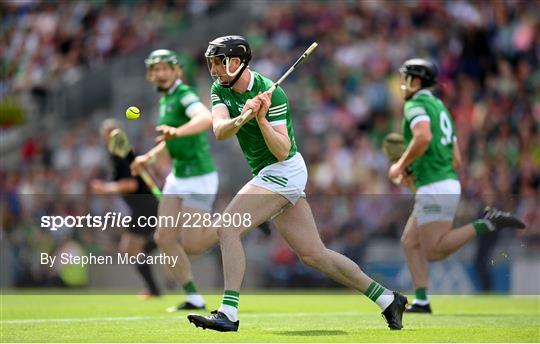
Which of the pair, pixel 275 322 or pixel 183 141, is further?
pixel 183 141

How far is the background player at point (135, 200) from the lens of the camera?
17422 millimetres

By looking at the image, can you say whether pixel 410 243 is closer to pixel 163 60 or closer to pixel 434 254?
pixel 434 254

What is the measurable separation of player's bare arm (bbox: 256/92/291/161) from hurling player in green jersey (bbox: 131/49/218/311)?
3.59 meters

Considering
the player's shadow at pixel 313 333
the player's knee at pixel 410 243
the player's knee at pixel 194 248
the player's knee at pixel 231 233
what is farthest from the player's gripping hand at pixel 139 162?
the player's knee at pixel 231 233

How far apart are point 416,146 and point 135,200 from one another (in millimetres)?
5319

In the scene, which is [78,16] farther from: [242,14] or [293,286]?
[293,286]

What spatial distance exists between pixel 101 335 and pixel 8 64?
20.2 metres

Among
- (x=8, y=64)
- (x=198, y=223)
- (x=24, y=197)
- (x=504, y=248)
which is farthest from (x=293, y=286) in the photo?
(x=8, y=64)

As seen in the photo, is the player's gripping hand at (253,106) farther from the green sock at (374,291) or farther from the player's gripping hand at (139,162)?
the player's gripping hand at (139,162)

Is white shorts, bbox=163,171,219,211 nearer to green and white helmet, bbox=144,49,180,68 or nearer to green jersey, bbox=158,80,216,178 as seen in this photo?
green jersey, bbox=158,80,216,178

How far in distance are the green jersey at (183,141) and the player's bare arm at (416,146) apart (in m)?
2.56

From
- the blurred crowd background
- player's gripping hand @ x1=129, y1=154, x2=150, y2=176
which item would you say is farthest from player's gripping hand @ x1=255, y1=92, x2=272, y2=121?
the blurred crowd background

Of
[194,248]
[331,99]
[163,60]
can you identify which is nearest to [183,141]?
[163,60]

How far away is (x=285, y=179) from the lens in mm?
10688
